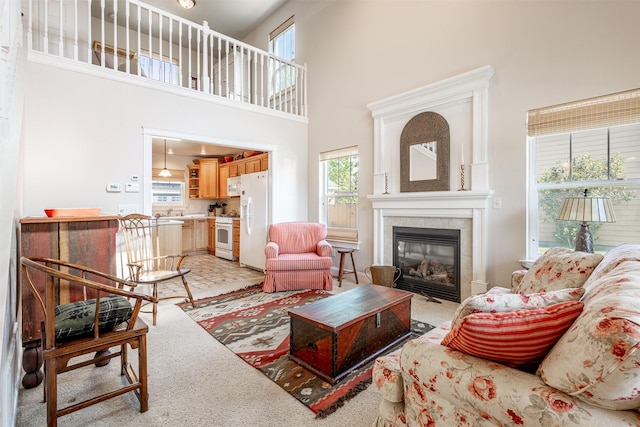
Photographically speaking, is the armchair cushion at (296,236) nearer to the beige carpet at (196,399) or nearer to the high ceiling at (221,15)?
the beige carpet at (196,399)

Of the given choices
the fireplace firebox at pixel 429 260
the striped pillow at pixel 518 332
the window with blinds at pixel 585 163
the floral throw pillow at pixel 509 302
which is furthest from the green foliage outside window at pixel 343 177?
the striped pillow at pixel 518 332

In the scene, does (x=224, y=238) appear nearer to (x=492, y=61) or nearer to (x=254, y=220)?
(x=254, y=220)

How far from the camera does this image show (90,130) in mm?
3326

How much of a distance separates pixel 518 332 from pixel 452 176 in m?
2.96

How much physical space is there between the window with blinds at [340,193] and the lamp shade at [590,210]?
2811 millimetres

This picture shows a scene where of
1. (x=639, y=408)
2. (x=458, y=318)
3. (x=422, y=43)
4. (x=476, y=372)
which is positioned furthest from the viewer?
(x=422, y=43)

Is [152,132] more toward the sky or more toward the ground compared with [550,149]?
more toward the sky

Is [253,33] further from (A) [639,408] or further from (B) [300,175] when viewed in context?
(A) [639,408]

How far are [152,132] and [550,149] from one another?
458 centimetres

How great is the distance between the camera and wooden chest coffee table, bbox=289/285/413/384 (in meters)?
1.95

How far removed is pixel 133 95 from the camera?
11.8 feet

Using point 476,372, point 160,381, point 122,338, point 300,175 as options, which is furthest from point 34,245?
point 300,175

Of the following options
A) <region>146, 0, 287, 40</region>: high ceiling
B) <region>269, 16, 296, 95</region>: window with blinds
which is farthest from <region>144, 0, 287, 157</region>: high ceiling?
A: <region>269, 16, 296, 95</region>: window with blinds

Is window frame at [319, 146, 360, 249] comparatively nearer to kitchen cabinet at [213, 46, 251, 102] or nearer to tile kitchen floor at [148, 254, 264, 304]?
tile kitchen floor at [148, 254, 264, 304]
